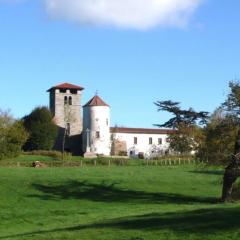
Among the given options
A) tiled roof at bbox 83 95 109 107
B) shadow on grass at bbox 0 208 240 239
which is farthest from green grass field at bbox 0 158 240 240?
tiled roof at bbox 83 95 109 107

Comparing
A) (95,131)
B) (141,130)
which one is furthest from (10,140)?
(141,130)

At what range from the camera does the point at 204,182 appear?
55250mm

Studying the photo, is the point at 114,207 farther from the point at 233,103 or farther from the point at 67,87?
the point at 67,87

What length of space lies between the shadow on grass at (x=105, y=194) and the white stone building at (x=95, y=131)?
73.4 meters

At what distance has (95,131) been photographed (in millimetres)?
126000

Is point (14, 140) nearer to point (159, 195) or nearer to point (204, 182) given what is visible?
point (204, 182)

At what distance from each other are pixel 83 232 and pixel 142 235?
2.37 m

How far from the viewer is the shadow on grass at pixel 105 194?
4228 centimetres

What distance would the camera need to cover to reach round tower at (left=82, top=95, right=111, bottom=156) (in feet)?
409

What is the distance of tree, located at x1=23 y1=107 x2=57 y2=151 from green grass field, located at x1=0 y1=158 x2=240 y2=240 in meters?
48.6

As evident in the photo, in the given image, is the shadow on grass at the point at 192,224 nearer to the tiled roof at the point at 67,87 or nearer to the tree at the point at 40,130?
the tree at the point at 40,130

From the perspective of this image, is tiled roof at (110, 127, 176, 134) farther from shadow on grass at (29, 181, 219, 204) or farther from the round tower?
shadow on grass at (29, 181, 219, 204)

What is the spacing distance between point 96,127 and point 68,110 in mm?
10243

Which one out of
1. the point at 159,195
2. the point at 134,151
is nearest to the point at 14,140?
the point at 159,195
